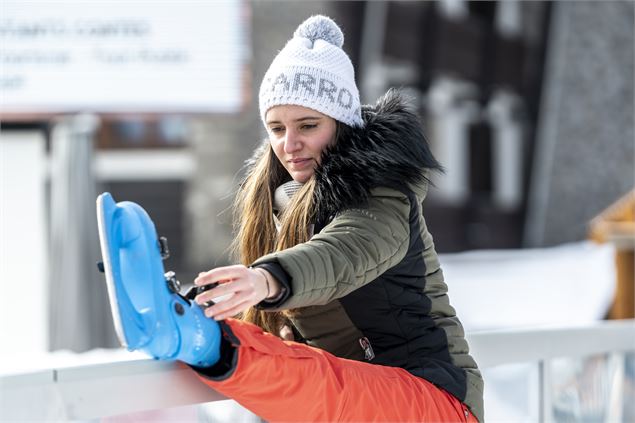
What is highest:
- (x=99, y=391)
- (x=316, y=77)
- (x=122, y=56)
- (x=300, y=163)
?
(x=122, y=56)

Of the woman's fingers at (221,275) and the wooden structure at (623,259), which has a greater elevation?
the woman's fingers at (221,275)

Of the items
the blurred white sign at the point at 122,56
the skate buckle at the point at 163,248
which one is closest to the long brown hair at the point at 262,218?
the skate buckle at the point at 163,248

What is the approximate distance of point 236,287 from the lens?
1.34 meters

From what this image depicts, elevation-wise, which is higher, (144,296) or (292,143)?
(292,143)

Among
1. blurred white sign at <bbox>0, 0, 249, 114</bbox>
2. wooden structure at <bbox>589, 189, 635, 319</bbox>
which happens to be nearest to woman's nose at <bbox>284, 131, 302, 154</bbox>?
wooden structure at <bbox>589, 189, 635, 319</bbox>

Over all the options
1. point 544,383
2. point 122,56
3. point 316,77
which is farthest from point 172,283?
point 122,56

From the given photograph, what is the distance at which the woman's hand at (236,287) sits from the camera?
135 cm

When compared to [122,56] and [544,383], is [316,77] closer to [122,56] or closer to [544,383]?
[544,383]

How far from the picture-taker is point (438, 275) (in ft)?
5.76

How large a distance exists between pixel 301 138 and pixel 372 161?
0.59 feet

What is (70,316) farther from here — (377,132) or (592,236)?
(377,132)

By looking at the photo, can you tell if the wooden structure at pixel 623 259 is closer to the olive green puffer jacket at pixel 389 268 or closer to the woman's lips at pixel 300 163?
the olive green puffer jacket at pixel 389 268

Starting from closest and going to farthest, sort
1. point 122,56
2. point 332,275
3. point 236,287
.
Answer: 1. point 236,287
2. point 332,275
3. point 122,56

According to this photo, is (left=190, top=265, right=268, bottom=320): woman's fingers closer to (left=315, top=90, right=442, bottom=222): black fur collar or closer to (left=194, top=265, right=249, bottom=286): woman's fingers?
(left=194, top=265, right=249, bottom=286): woman's fingers
